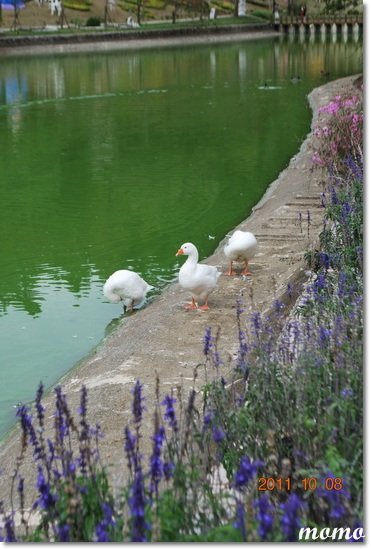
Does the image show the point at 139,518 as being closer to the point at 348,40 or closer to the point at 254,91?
the point at 254,91

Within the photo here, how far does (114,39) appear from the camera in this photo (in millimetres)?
51281

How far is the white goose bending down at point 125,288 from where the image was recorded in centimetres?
817

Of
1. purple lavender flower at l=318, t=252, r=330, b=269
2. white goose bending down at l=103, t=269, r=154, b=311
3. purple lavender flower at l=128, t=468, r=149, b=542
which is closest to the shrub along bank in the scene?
purple lavender flower at l=128, t=468, r=149, b=542

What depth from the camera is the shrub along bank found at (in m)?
2.91

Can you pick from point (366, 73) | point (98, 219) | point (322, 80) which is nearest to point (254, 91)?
point (322, 80)

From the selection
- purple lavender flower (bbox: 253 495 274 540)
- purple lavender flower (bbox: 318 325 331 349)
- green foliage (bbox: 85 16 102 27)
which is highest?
green foliage (bbox: 85 16 102 27)

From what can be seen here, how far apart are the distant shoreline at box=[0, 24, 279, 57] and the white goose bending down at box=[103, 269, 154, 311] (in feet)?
131

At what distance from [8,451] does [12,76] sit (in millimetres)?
31701

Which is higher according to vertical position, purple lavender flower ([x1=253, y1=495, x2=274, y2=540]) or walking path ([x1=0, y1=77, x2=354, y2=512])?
purple lavender flower ([x1=253, y1=495, x2=274, y2=540])

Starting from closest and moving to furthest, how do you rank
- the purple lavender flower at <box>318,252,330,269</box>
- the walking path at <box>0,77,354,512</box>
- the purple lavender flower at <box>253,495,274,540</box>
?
the purple lavender flower at <box>253,495,274,540</box> < the walking path at <box>0,77,354,512</box> < the purple lavender flower at <box>318,252,330,269</box>

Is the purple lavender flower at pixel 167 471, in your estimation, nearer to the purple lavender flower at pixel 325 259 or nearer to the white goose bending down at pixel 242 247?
the purple lavender flower at pixel 325 259
